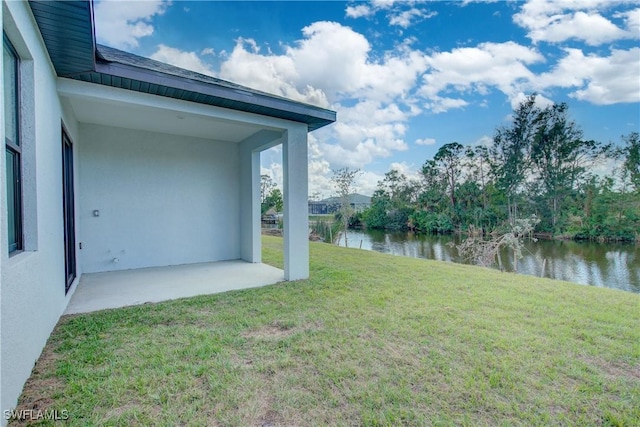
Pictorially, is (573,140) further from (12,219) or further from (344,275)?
(12,219)

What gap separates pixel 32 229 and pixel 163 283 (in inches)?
126

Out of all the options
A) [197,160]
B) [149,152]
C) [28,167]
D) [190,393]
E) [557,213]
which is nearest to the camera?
[190,393]

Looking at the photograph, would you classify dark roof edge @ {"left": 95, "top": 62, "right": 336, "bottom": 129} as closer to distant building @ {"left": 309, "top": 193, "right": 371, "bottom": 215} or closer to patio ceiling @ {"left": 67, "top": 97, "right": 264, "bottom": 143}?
patio ceiling @ {"left": 67, "top": 97, "right": 264, "bottom": 143}

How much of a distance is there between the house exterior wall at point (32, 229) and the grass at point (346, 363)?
0.30 m

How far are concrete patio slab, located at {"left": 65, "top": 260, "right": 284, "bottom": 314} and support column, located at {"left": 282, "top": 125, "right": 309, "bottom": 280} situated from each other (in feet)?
1.60

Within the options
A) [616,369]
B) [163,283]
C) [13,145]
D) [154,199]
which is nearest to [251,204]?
[154,199]

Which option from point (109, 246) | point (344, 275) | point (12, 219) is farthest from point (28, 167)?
point (344, 275)

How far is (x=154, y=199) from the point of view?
23.9ft

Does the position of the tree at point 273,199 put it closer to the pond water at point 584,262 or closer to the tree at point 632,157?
the pond water at point 584,262

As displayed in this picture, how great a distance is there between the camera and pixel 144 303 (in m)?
4.59

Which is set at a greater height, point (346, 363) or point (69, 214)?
point (69, 214)

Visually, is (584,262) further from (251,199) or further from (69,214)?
(69,214)

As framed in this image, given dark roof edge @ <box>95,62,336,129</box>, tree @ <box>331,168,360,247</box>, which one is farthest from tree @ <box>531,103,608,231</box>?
dark roof edge @ <box>95,62,336,129</box>

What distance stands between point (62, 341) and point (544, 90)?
34.7 meters
